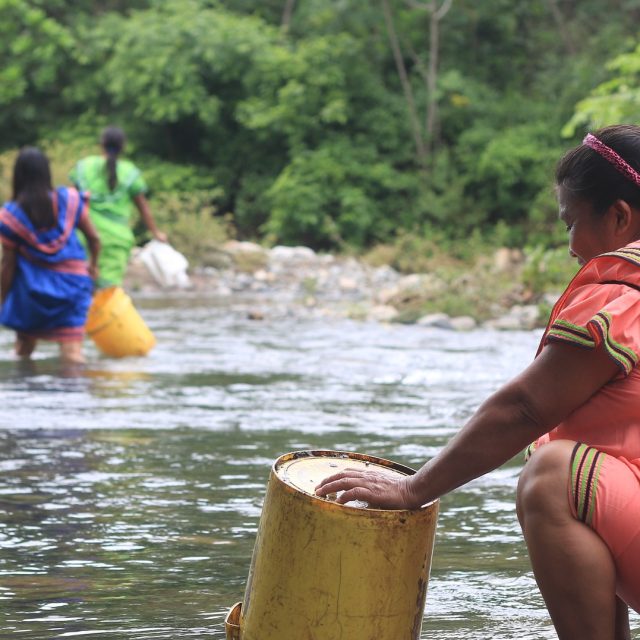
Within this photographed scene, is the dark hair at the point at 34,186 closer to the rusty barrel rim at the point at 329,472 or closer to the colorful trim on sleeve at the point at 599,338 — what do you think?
the rusty barrel rim at the point at 329,472

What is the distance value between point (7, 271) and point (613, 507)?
19.8ft

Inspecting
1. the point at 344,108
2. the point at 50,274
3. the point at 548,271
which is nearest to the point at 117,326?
the point at 50,274

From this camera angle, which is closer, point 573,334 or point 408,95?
point 573,334

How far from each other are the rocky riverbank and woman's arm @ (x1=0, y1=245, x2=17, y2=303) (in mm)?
4281

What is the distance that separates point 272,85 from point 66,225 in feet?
49.1

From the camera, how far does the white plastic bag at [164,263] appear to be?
1356cm

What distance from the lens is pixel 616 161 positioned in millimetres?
2320

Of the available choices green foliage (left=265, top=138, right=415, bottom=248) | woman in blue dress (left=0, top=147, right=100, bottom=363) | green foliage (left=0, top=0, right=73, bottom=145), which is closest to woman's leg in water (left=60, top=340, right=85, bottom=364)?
woman in blue dress (left=0, top=147, right=100, bottom=363)

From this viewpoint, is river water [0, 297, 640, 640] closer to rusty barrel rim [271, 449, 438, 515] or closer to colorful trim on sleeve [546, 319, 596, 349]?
rusty barrel rim [271, 449, 438, 515]

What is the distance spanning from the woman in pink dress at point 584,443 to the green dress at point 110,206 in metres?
6.84

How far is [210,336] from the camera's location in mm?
10164

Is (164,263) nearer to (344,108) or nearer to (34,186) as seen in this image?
(34,186)

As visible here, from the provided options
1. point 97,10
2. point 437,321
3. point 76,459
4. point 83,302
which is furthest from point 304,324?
point 97,10

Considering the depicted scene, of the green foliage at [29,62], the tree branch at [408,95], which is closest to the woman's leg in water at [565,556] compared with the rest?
the tree branch at [408,95]
